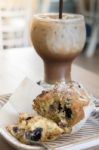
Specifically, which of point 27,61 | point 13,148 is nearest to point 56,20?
point 13,148

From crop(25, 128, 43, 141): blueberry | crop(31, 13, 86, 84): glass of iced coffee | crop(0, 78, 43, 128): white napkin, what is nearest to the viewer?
crop(25, 128, 43, 141): blueberry

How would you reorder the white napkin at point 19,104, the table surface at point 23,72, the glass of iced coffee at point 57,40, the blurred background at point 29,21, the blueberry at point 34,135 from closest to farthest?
the blueberry at point 34,135 → the white napkin at point 19,104 → the glass of iced coffee at point 57,40 → the table surface at point 23,72 → the blurred background at point 29,21

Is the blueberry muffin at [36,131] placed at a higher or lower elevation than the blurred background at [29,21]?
higher

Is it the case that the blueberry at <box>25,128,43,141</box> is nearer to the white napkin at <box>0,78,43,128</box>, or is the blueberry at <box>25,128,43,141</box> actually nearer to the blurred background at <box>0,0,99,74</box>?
the white napkin at <box>0,78,43,128</box>

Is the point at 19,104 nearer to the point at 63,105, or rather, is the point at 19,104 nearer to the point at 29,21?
the point at 63,105

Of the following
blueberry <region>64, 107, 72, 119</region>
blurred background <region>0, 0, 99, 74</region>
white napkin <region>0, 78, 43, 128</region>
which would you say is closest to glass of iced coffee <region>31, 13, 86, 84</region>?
white napkin <region>0, 78, 43, 128</region>

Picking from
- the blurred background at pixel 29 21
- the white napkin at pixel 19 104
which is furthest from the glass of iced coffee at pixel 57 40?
the blurred background at pixel 29 21

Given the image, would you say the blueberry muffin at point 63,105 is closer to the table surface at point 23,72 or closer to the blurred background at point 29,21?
the table surface at point 23,72
